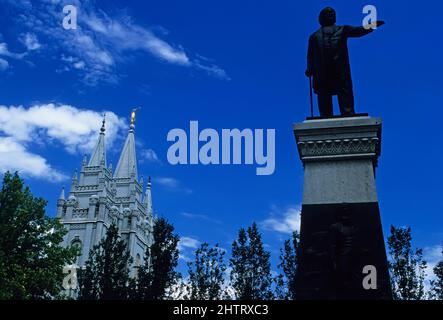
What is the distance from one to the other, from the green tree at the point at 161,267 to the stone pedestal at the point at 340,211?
27.5 metres

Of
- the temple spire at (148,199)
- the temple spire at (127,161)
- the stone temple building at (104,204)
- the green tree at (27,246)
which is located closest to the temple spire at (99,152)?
the stone temple building at (104,204)

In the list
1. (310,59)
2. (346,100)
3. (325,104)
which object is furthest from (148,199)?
(346,100)

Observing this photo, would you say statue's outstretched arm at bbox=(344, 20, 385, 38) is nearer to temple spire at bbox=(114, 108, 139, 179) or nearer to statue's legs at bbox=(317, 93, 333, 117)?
statue's legs at bbox=(317, 93, 333, 117)

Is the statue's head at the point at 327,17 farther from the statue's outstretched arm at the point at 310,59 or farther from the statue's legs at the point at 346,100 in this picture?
the statue's legs at the point at 346,100

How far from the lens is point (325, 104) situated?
33.3 feet

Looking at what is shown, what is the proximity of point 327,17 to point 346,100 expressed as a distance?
181 centimetres

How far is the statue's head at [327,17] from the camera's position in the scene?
413 inches

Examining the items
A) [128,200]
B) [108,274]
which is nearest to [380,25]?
[108,274]

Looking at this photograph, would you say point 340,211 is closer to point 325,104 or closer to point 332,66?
point 325,104

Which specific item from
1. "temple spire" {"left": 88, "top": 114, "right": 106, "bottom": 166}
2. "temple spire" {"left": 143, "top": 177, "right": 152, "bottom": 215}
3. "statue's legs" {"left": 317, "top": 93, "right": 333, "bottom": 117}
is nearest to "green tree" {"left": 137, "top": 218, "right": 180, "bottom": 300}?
"statue's legs" {"left": 317, "top": 93, "right": 333, "bottom": 117}

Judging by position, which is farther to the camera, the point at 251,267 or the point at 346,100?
the point at 251,267

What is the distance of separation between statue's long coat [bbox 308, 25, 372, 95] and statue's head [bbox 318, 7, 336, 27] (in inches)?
9.1

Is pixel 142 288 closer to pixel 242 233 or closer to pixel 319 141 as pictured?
pixel 242 233
